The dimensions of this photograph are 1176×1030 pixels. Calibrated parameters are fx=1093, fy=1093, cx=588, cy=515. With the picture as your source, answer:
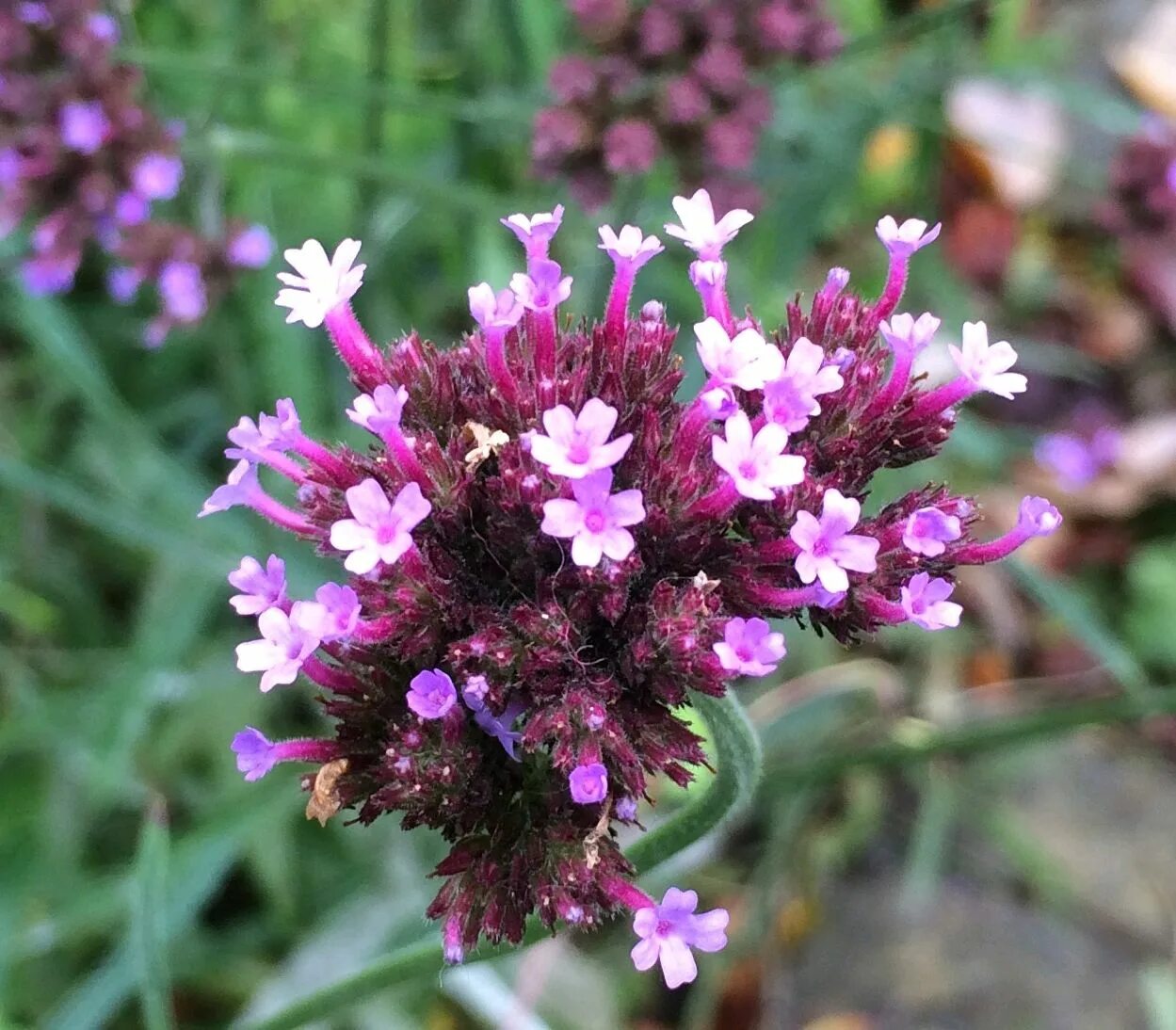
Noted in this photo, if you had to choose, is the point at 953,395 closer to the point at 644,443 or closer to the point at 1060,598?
the point at 644,443

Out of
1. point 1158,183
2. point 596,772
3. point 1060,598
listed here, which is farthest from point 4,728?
point 1158,183

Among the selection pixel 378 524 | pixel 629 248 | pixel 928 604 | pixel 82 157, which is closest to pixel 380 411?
pixel 378 524

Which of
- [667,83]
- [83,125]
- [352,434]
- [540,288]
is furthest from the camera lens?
[352,434]

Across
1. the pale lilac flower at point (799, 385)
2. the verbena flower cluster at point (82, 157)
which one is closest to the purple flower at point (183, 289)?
the verbena flower cluster at point (82, 157)

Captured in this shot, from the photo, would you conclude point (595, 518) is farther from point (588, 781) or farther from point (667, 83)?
point (667, 83)

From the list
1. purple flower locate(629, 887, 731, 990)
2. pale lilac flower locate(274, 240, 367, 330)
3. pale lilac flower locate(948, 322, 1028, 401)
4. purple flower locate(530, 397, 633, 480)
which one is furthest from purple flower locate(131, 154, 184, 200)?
purple flower locate(629, 887, 731, 990)

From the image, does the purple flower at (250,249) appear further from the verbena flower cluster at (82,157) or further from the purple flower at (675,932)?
the purple flower at (675,932)
